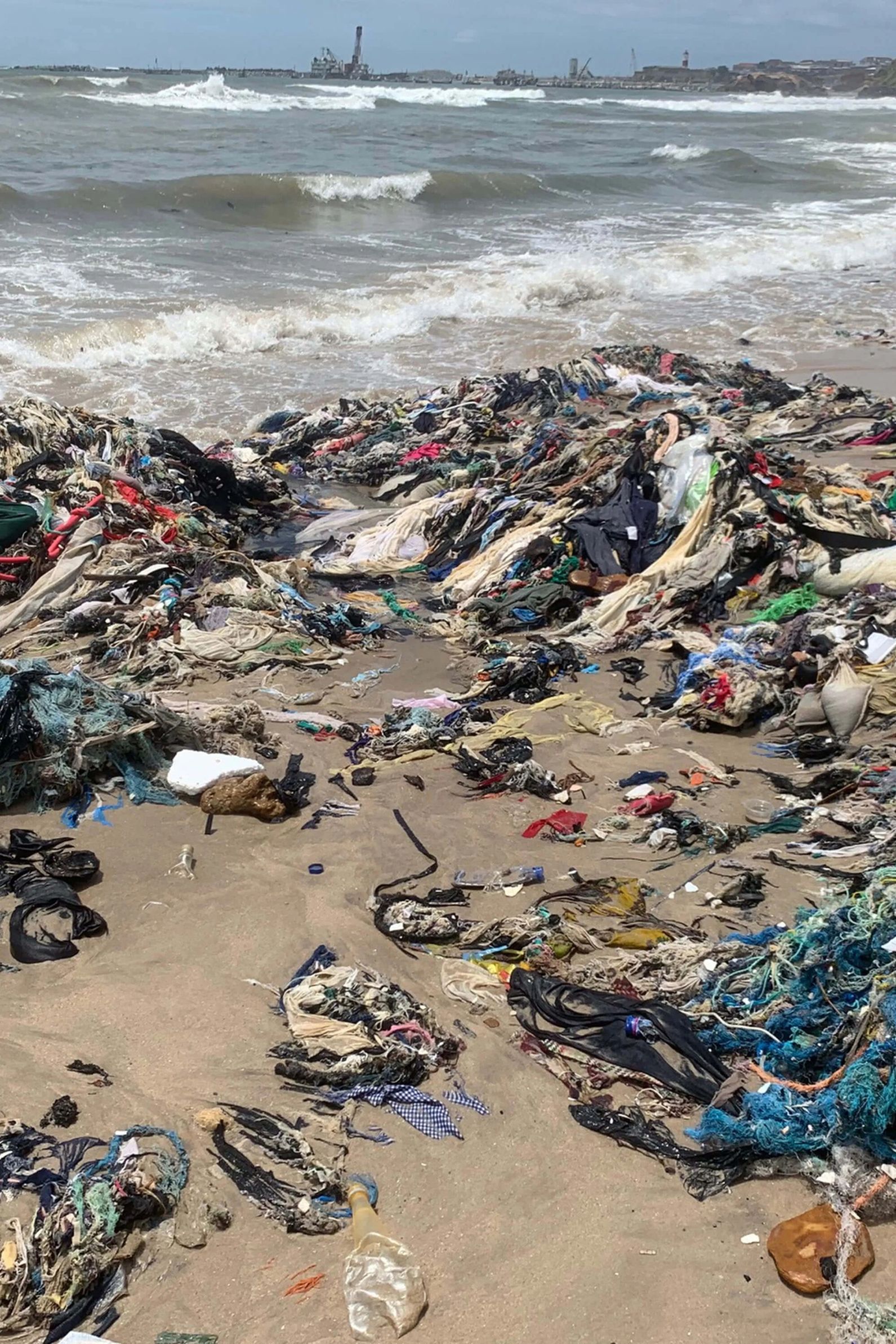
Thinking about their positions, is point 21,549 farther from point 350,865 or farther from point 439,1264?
point 439,1264

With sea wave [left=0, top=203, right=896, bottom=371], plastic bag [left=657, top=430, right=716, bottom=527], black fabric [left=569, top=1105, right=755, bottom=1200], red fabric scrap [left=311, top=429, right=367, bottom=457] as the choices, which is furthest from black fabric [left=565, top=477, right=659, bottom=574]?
sea wave [left=0, top=203, right=896, bottom=371]

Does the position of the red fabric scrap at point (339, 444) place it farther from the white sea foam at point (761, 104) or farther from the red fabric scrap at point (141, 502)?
the white sea foam at point (761, 104)

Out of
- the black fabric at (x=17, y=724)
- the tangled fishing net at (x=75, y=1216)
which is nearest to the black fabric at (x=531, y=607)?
the black fabric at (x=17, y=724)

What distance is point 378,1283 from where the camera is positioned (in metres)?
2.87

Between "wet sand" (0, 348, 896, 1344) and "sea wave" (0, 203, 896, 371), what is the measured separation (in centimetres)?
1142

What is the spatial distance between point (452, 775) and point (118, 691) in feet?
6.56

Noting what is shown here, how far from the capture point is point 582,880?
15.6 ft

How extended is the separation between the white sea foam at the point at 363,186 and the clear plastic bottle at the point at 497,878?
25.6m

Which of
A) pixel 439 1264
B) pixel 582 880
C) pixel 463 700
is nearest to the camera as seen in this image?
pixel 439 1264

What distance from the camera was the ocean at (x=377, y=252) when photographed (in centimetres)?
1480

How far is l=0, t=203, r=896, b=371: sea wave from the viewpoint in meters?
15.0

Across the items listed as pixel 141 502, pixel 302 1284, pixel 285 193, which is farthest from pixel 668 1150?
pixel 285 193

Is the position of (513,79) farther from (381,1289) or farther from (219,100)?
(381,1289)

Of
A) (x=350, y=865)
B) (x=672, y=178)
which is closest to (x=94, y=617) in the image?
(x=350, y=865)
